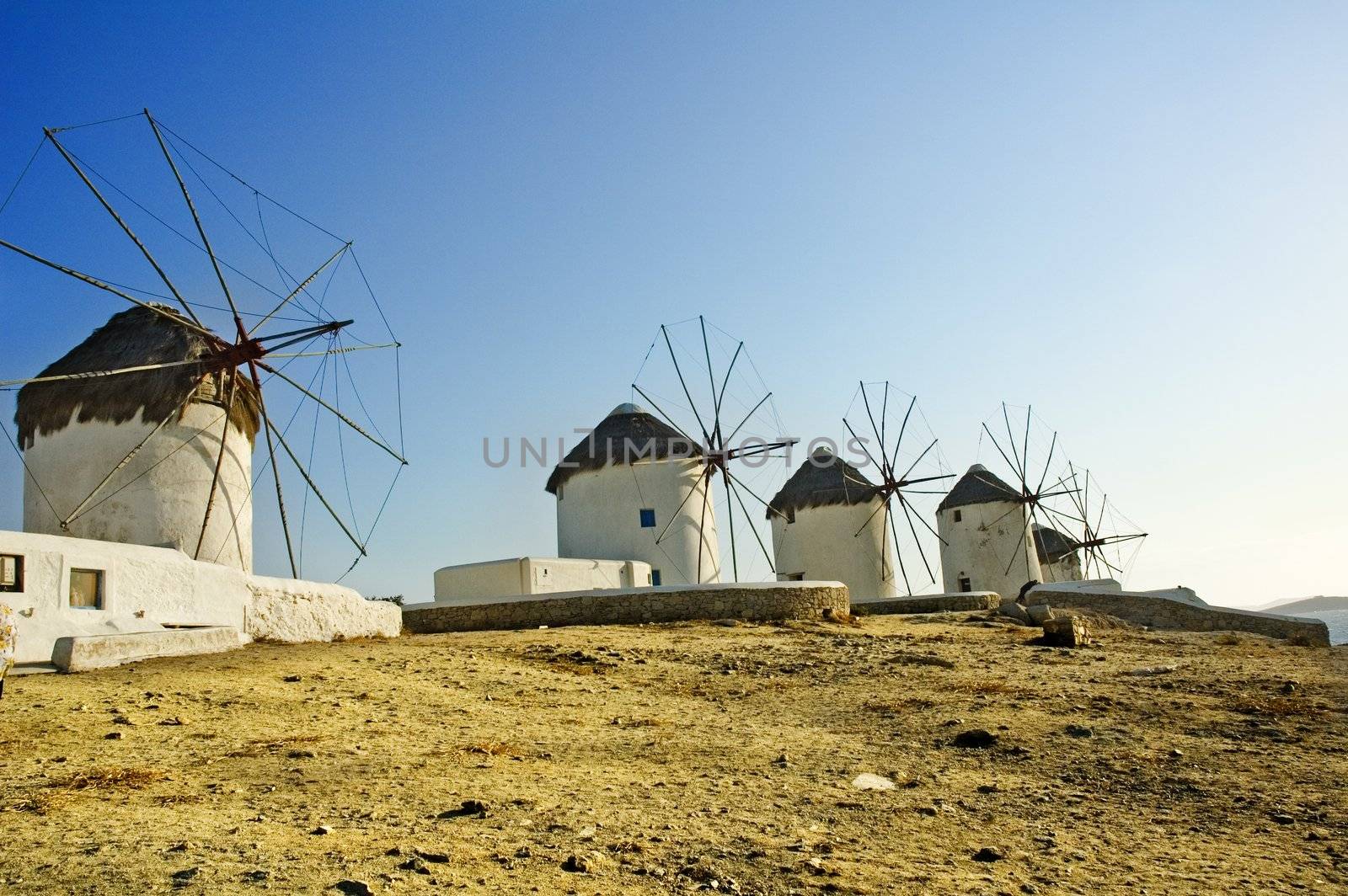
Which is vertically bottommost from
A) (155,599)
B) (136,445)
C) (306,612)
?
(306,612)

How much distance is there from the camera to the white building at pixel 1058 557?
37.8 metres

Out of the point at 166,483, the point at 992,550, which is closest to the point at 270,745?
the point at 166,483

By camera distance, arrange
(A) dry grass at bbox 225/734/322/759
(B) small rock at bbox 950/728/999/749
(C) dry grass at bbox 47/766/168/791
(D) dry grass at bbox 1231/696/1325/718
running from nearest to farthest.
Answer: (C) dry grass at bbox 47/766/168/791
(A) dry grass at bbox 225/734/322/759
(B) small rock at bbox 950/728/999/749
(D) dry grass at bbox 1231/696/1325/718

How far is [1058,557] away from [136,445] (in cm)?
3330

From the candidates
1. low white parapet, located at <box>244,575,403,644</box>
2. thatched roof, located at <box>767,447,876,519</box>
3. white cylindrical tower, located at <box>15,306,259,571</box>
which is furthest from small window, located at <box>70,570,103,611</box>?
thatched roof, located at <box>767,447,876,519</box>

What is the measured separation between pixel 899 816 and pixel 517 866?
7.26 ft

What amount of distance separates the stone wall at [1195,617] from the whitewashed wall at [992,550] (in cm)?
846

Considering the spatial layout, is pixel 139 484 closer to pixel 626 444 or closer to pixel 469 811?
pixel 469 811

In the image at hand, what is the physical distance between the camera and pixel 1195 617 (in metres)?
21.5

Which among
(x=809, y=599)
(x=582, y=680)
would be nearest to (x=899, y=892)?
(x=582, y=680)

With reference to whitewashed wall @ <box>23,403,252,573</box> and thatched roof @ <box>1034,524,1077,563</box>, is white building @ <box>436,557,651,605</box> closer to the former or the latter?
whitewashed wall @ <box>23,403,252,573</box>

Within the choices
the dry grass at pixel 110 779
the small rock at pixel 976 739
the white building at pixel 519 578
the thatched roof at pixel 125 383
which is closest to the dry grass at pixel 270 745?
the dry grass at pixel 110 779

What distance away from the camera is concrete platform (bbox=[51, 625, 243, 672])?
9.23m

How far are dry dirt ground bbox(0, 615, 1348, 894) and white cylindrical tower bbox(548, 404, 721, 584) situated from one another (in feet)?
45.1
